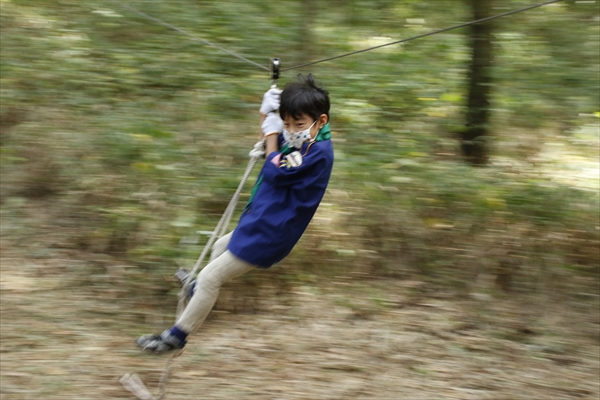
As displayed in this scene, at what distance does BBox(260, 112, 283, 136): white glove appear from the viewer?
9.87ft

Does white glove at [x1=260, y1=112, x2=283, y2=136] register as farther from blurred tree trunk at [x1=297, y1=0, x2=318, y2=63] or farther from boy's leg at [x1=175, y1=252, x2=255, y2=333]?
blurred tree trunk at [x1=297, y1=0, x2=318, y2=63]

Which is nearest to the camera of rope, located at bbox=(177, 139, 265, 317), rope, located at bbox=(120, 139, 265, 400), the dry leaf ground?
rope, located at bbox=(177, 139, 265, 317)

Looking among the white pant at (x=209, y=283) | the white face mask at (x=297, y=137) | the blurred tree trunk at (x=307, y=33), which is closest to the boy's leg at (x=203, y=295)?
the white pant at (x=209, y=283)

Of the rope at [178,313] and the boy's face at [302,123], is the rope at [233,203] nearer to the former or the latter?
the rope at [178,313]

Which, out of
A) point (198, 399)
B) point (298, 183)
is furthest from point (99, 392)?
point (298, 183)

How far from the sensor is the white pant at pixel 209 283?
3.00 m

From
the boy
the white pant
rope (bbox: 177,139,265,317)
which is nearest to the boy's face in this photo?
the boy

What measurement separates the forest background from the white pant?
117 cm

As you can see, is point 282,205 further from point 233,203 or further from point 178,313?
point 178,313

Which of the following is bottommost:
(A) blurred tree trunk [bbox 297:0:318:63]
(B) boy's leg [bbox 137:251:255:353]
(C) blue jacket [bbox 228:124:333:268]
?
(B) boy's leg [bbox 137:251:255:353]

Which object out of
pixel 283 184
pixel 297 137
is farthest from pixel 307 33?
pixel 283 184

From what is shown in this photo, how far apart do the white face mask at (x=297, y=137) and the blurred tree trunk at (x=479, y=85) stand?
268cm

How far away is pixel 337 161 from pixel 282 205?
6.53 ft

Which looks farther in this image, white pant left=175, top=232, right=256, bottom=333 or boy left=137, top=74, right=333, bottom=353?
white pant left=175, top=232, right=256, bottom=333
